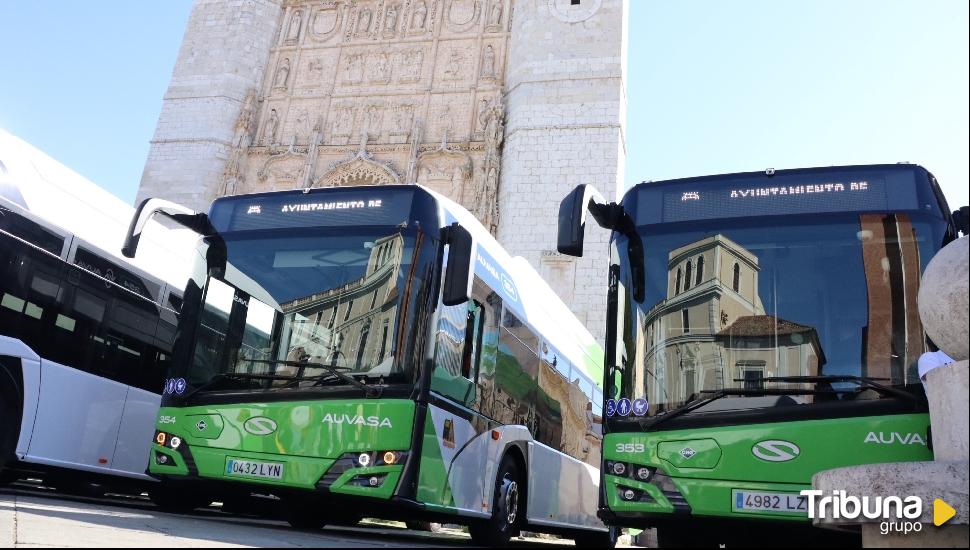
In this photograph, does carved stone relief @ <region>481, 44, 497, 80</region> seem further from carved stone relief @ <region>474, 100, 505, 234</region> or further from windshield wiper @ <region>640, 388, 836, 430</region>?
windshield wiper @ <region>640, 388, 836, 430</region>

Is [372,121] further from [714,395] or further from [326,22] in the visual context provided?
[714,395]

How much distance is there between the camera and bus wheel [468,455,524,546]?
6070mm

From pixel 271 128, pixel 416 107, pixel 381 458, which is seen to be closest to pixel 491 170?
pixel 416 107

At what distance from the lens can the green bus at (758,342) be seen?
4.35 metres

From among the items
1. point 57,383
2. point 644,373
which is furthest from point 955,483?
point 57,383

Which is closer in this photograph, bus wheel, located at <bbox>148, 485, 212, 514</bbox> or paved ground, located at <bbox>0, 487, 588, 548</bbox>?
paved ground, located at <bbox>0, 487, 588, 548</bbox>

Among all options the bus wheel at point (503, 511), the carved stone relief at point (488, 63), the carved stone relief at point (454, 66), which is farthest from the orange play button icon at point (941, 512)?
the carved stone relief at point (454, 66)

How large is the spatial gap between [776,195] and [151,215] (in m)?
4.41

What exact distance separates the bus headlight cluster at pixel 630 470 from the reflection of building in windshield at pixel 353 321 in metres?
1.48

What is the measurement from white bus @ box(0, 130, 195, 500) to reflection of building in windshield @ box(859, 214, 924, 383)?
18.9 feet

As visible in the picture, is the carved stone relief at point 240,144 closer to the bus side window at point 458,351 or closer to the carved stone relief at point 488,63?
the carved stone relief at point 488,63

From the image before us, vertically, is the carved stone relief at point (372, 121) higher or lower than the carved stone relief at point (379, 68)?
lower

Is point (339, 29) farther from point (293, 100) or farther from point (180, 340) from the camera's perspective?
point (180, 340)

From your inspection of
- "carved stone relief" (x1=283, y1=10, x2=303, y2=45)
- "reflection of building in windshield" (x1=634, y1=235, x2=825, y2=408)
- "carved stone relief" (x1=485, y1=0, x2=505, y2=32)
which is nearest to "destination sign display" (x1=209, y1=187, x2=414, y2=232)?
"reflection of building in windshield" (x1=634, y1=235, x2=825, y2=408)
